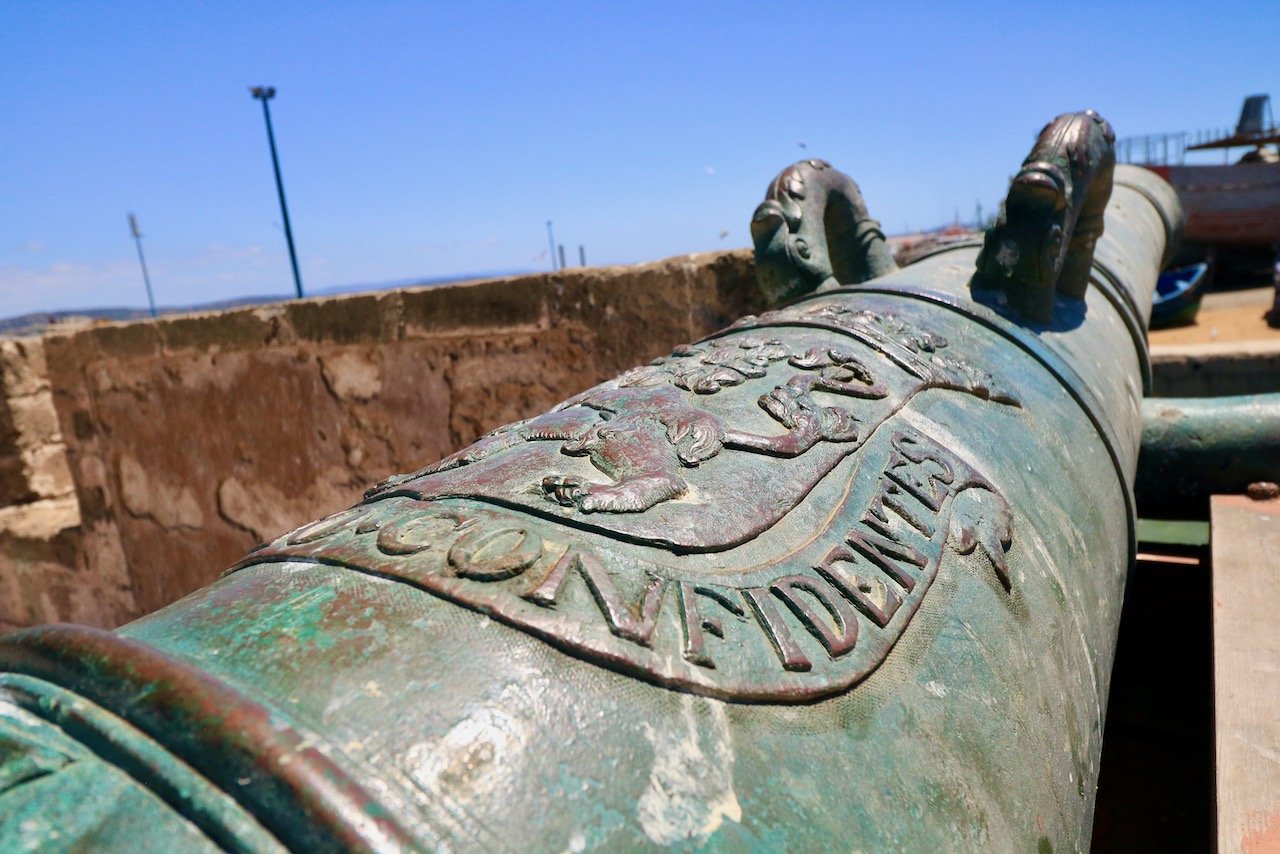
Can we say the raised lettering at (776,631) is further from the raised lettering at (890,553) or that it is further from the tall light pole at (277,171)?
the tall light pole at (277,171)

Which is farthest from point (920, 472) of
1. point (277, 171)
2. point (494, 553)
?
point (277, 171)

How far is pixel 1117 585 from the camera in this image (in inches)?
54.9

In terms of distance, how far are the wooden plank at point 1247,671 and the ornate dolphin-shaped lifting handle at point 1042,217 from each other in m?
0.62

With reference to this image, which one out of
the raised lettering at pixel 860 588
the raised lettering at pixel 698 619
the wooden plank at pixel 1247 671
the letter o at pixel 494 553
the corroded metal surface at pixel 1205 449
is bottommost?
the wooden plank at pixel 1247 671

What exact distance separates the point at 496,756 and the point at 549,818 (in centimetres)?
5

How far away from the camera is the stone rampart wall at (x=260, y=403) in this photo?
3.16 meters

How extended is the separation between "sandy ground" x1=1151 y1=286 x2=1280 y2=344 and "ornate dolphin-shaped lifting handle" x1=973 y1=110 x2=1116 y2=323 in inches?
243

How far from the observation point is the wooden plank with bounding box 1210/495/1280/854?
3.64ft

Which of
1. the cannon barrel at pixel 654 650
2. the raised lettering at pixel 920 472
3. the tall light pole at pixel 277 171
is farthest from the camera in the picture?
the tall light pole at pixel 277 171

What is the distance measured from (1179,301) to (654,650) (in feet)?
32.6

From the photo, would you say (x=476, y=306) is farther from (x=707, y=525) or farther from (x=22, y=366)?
(x=22, y=366)

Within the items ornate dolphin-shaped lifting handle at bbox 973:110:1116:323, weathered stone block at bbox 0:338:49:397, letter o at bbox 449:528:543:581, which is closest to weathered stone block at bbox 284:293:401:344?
weathered stone block at bbox 0:338:49:397

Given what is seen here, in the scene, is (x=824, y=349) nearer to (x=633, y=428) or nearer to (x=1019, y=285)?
(x=633, y=428)

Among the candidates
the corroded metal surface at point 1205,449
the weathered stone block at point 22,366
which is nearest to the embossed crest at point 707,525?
the corroded metal surface at point 1205,449
